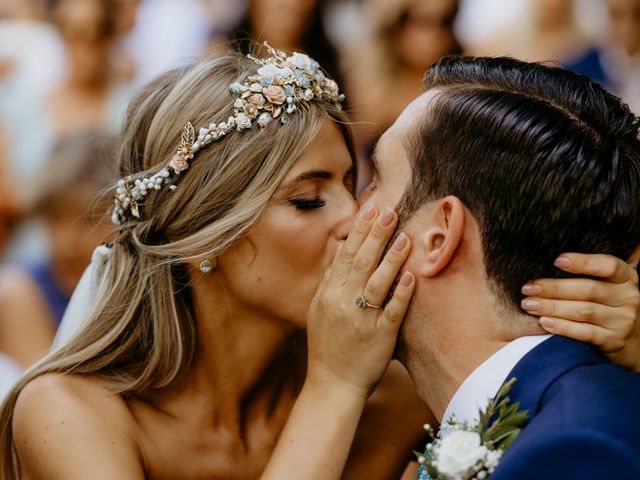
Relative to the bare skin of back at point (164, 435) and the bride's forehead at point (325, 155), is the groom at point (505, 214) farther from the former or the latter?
the bare skin of back at point (164, 435)

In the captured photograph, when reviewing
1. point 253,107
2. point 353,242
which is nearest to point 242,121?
point 253,107

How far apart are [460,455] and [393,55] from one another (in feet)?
15.9

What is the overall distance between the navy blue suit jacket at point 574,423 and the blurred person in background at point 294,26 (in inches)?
181

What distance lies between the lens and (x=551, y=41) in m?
6.52

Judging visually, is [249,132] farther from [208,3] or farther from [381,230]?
[208,3]

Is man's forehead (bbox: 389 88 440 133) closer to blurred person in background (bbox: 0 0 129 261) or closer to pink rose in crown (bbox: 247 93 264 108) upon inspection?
pink rose in crown (bbox: 247 93 264 108)

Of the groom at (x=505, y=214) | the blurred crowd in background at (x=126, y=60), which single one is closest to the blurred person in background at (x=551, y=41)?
the blurred crowd in background at (x=126, y=60)

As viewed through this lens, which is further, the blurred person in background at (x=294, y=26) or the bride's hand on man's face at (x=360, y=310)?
the blurred person in background at (x=294, y=26)

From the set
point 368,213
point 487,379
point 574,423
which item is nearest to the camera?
point 574,423

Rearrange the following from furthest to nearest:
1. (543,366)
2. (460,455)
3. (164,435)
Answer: (164,435) < (543,366) < (460,455)

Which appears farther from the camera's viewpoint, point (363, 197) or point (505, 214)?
point (363, 197)

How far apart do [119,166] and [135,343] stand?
0.70 m

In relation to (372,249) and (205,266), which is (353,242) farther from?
(205,266)

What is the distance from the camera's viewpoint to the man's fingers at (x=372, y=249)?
114 inches
